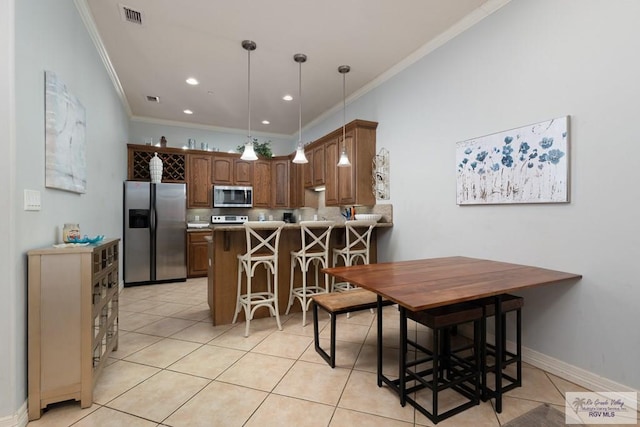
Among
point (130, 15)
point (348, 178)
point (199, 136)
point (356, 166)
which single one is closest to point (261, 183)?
point (199, 136)

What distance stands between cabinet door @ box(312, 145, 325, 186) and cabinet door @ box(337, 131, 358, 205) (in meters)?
0.54

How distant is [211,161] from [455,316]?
17.4ft

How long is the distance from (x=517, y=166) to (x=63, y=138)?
11.5 feet

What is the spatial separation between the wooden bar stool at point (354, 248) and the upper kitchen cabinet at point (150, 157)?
3684 millimetres

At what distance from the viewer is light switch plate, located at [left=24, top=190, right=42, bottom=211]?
65.4 inches

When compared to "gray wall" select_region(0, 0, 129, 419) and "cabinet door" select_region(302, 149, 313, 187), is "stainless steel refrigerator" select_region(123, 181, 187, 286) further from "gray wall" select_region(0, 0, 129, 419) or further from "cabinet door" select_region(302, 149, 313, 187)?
"cabinet door" select_region(302, 149, 313, 187)

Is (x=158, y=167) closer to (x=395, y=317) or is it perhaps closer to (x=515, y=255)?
(x=395, y=317)

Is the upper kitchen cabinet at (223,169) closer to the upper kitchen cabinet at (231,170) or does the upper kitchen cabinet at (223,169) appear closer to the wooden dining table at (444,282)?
the upper kitchen cabinet at (231,170)

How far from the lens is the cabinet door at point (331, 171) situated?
443cm

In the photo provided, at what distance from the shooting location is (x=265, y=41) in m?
3.09

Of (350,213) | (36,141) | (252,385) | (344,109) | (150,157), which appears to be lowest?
(252,385)

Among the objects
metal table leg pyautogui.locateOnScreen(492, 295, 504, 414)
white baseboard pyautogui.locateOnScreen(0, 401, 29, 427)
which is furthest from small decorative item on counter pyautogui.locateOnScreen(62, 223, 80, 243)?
metal table leg pyautogui.locateOnScreen(492, 295, 504, 414)

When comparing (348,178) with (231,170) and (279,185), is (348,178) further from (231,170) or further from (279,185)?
(231,170)

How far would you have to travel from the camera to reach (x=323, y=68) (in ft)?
12.1
